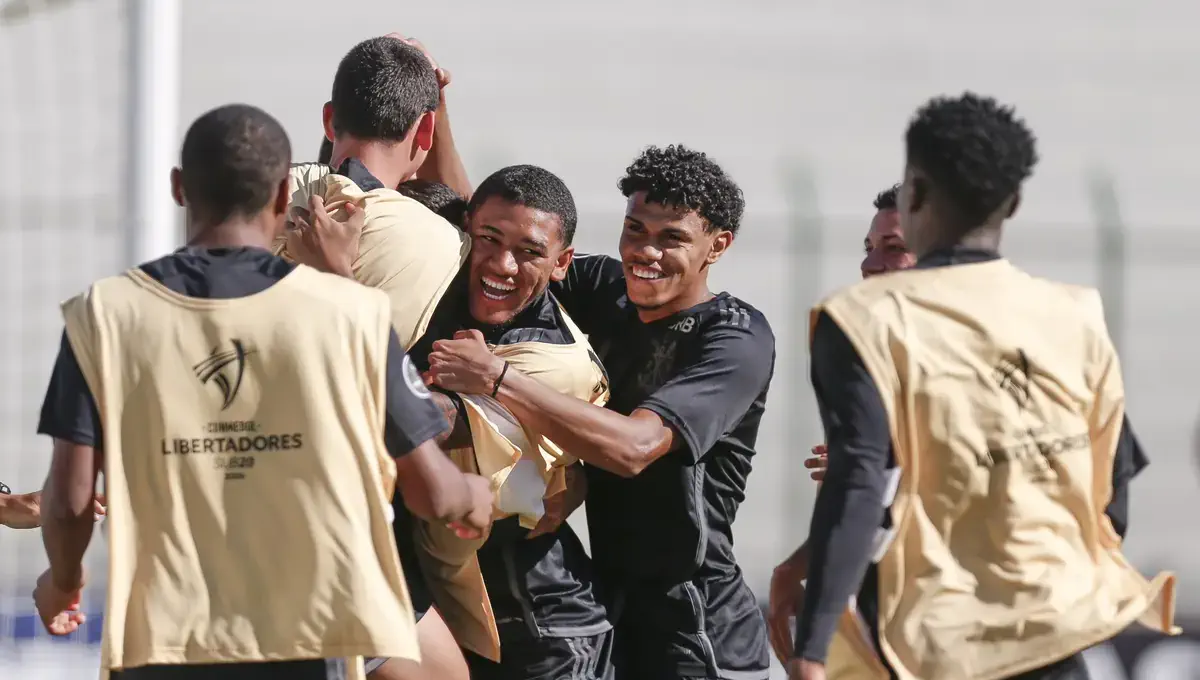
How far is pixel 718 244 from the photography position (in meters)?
4.38

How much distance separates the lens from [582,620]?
13.5 ft

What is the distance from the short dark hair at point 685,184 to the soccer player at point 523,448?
27 centimetres

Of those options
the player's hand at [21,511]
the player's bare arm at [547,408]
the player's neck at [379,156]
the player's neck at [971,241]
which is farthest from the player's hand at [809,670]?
the player's hand at [21,511]

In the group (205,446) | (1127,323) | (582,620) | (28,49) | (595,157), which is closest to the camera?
(205,446)

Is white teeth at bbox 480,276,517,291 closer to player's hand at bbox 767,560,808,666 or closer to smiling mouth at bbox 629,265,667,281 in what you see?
smiling mouth at bbox 629,265,667,281

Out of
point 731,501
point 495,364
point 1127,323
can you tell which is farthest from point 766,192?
point 495,364

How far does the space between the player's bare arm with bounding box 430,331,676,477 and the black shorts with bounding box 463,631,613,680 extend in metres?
0.52

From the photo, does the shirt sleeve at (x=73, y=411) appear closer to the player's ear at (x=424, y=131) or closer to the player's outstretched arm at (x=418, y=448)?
the player's outstretched arm at (x=418, y=448)

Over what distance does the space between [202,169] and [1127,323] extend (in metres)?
6.50

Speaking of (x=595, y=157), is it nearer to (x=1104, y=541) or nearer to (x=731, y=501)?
(x=731, y=501)

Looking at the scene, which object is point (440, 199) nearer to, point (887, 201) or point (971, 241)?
point (887, 201)

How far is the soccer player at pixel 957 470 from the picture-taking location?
296 cm

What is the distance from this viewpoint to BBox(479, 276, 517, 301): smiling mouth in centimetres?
396

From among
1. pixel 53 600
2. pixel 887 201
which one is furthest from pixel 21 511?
pixel 887 201
